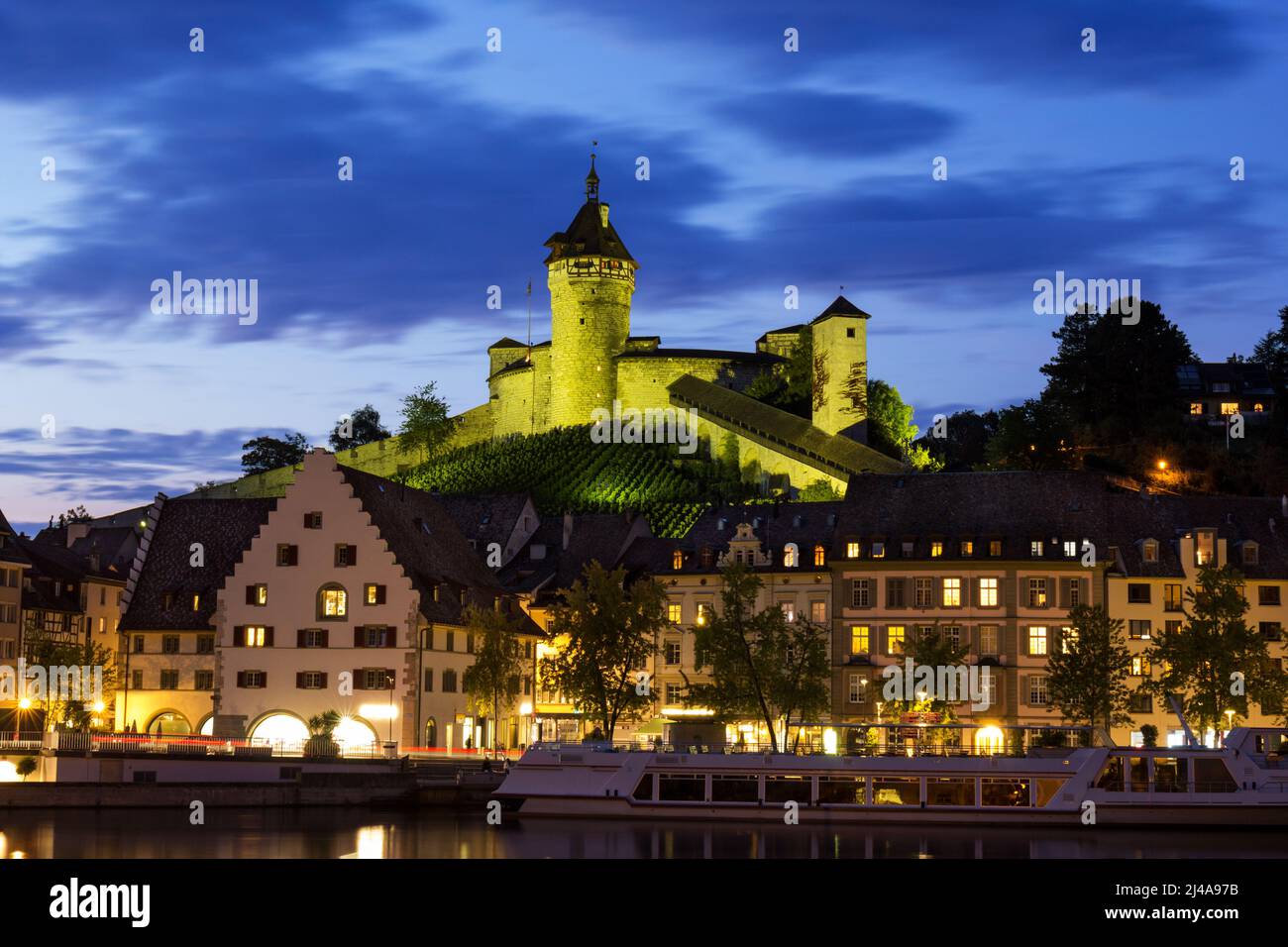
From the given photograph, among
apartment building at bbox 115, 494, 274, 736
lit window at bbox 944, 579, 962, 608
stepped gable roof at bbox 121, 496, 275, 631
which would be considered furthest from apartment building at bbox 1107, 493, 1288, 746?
apartment building at bbox 115, 494, 274, 736

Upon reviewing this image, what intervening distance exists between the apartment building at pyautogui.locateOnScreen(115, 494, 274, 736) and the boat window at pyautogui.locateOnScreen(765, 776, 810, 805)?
27.3 m

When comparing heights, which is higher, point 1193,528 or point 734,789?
point 1193,528

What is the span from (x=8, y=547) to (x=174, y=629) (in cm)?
1547

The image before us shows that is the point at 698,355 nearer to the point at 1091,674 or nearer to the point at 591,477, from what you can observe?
the point at 591,477

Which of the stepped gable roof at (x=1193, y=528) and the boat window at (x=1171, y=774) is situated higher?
the stepped gable roof at (x=1193, y=528)

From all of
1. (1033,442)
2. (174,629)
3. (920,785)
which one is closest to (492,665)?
(174,629)

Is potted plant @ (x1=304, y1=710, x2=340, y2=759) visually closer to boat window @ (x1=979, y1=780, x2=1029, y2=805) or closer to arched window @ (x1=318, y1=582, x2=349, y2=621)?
arched window @ (x1=318, y1=582, x2=349, y2=621)

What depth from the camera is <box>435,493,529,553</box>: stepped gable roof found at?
107188 millimetres

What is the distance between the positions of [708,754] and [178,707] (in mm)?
28821

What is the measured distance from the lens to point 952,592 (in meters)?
89.0

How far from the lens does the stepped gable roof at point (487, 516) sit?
10719 centimetres

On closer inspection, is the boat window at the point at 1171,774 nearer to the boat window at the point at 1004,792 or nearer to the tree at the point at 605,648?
the boat window at the point at 1004,792

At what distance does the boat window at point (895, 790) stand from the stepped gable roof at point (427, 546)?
24070 mm

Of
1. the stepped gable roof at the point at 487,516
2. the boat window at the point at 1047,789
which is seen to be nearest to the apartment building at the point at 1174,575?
the boat window at the point at 1047,789
